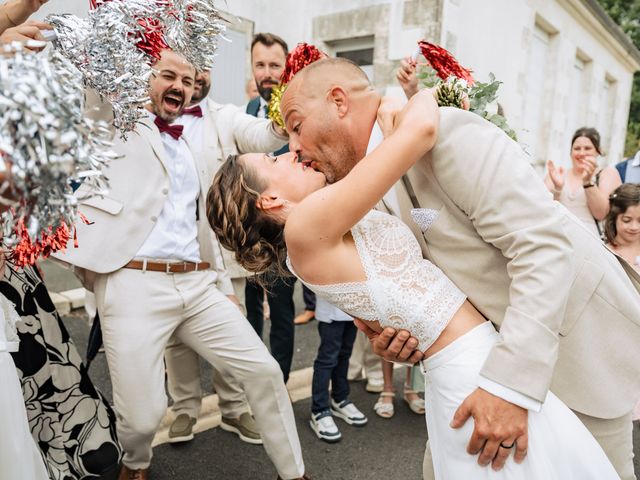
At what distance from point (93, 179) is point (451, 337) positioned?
1068 millimetres

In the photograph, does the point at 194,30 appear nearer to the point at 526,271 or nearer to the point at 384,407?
the point at 526,271

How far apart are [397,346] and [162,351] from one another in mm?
1496

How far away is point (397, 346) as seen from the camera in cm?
148

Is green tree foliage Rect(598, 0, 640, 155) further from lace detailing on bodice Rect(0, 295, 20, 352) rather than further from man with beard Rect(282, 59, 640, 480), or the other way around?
lace detailing on bodice Rect(0, 295, 20, 352)

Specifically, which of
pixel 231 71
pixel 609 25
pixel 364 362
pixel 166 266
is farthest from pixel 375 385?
pixel 609 25

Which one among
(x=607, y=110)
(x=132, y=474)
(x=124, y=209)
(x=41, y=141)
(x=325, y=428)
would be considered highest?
(x=607, y=110)

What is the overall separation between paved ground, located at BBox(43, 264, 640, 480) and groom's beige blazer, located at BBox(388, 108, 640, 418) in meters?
1.74

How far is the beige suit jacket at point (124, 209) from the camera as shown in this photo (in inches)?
97.7

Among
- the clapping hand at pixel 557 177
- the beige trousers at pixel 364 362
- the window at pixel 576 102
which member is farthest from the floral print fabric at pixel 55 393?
the window at pixel 576 102

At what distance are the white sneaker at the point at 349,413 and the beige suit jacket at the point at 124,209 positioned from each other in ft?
6.18

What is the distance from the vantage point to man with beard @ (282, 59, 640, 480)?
1284 mm

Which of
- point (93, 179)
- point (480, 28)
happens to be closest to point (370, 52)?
point (480, 28)

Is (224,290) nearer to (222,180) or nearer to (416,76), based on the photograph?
(222,180)

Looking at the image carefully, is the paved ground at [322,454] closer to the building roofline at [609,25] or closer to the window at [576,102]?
the window at [576,102]
